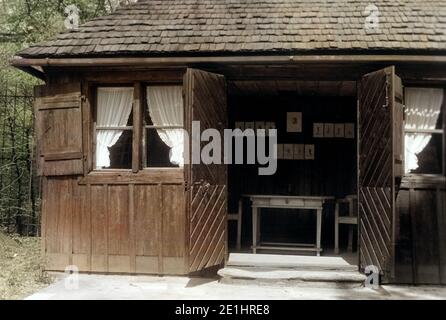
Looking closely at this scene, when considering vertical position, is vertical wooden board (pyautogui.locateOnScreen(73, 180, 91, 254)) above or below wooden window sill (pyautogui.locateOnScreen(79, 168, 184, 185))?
below

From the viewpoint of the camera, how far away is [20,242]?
34.1 ft

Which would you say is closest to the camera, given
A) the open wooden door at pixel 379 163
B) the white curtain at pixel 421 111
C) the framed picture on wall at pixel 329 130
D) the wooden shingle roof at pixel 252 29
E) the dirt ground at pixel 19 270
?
the open wooden door at pixel 379 163

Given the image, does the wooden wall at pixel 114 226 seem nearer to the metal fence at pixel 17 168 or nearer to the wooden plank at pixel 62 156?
the wooden plank at pixel 62 156

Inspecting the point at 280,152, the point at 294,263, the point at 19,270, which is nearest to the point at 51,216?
the point at 19,270

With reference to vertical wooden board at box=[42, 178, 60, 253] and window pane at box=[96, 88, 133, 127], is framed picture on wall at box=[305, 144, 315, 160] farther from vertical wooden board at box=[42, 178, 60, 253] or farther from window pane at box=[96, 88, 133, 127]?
vertical wooden board at box=[42, 178, 60, 253]

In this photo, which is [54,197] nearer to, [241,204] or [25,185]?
[241,204]

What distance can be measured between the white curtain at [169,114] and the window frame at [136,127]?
8cm

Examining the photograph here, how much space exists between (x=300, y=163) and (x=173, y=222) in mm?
3926

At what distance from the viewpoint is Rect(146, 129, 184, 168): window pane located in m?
7.69

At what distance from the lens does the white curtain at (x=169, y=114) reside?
303 inches

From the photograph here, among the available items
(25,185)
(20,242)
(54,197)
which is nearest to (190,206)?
(54,197)

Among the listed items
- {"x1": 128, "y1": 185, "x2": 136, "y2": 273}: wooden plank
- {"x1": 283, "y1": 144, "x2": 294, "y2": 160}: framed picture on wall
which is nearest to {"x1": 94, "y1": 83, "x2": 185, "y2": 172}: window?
{"x1": 128, "y1": 185, "x2": 136, "y2": 273}: wooden plank

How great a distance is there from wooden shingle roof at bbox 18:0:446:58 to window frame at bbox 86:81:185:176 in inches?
22.0

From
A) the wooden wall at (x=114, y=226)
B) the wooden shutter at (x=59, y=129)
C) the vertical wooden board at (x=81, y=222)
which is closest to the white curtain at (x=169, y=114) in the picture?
the wooden wall at (x=114, y=226)
